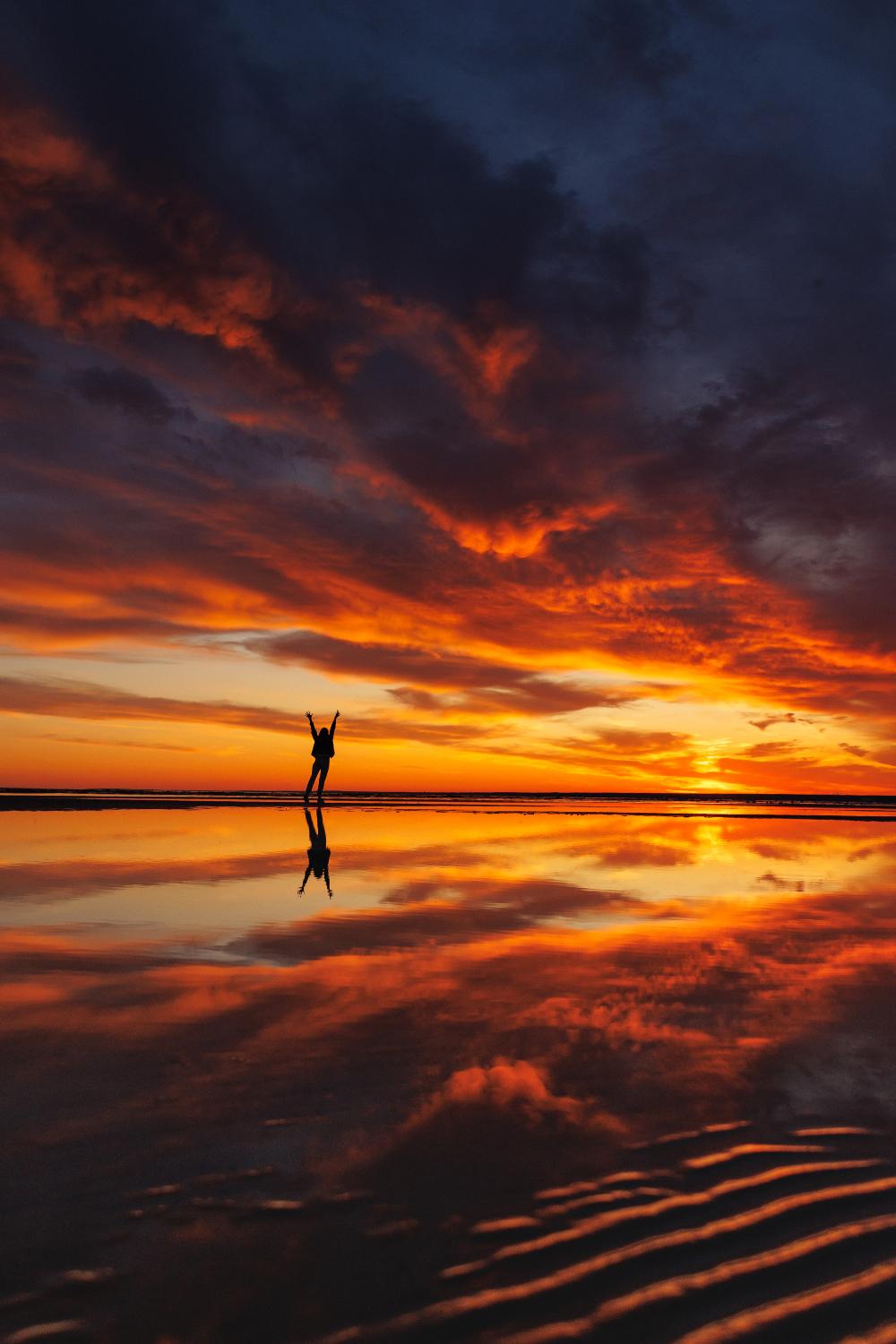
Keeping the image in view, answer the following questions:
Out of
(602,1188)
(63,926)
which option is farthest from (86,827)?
(602,1188)

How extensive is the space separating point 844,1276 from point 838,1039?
2765mm

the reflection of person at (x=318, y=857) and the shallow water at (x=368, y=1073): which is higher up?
the reflection of person at (x=318, y=857)

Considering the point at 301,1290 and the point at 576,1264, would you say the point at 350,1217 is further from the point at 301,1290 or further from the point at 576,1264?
the point at 576,1264

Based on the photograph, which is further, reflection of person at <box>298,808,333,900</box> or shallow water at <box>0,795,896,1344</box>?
reflection of person at <box>298,808,333,900</box>

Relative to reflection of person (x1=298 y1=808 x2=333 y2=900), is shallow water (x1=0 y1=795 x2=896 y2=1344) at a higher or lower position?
lower

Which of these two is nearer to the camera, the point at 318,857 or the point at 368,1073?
the point at 368,1073

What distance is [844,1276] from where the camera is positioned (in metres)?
2.66

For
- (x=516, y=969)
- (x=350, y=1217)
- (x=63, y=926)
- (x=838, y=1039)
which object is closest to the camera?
(x=350, y=1217)

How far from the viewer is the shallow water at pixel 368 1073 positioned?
8.66 feet

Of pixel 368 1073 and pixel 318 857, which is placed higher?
pixel 318 857

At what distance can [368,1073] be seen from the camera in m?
4.34

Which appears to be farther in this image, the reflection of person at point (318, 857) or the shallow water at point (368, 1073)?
the reflection of person at point (318, 857)

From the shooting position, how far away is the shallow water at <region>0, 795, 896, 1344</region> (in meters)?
2.64

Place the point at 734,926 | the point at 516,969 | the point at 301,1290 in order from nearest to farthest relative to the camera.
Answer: the point at 301,1290 → the point at 516,969 → the point at 734,926
